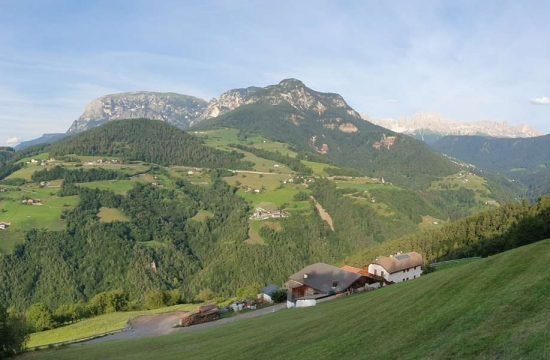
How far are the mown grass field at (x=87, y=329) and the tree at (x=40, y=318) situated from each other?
123 inches

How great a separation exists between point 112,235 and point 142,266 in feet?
80.3

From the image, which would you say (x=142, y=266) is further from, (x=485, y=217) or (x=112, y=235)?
(x=485, y=217)

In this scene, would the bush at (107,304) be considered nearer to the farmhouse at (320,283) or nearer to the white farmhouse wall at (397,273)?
the farmhouse at (320,283)

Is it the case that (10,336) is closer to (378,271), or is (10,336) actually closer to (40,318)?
(40,318)

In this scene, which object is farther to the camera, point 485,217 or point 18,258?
point 18,258

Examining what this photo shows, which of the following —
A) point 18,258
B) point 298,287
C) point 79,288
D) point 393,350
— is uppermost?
point 393,350

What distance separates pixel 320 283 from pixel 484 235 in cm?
4873

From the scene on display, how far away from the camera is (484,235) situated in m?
101

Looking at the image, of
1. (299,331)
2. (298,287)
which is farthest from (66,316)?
(299,331)

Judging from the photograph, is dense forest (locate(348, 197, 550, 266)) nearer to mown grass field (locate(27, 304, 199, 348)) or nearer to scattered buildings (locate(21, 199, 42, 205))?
mown grass field (locate(27, 304, 199, 348))

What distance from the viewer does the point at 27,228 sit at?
175m

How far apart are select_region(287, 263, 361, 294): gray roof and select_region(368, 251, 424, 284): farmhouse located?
9898 millimetres

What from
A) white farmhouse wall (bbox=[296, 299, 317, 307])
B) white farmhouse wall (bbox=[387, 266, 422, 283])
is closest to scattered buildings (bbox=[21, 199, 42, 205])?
white farmhouse wall (bbox=[387, 266, 422, 283])

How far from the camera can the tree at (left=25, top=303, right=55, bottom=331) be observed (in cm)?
8550
